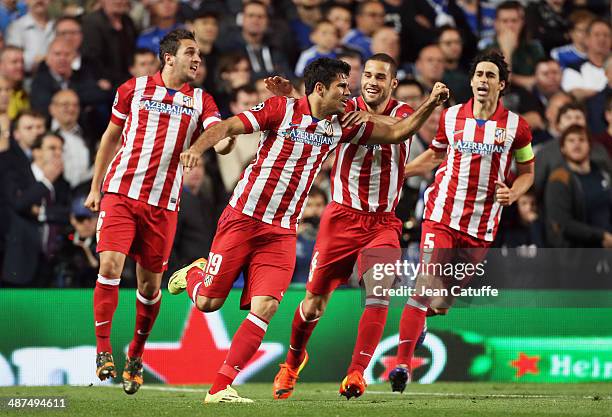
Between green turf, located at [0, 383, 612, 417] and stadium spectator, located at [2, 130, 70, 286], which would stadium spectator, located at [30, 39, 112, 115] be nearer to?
stadium spectator, located at [2, 130, 70, 286]

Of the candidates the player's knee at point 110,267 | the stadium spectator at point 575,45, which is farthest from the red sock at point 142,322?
the stadium spectator at point 575,45

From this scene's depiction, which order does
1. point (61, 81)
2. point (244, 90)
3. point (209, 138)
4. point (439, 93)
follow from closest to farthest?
point (209, 138)
point (439, 93)
point (244, 90)
point (61, 81)

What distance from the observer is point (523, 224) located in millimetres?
12633

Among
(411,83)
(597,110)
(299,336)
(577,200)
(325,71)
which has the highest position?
(325,71)

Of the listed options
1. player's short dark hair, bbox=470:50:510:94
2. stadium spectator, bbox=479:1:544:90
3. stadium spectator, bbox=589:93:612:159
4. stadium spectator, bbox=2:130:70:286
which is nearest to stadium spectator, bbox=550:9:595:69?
stadium spectator, bbox=479:1:544:90

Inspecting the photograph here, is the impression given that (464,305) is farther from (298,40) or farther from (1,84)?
(1,84)

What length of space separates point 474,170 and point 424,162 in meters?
0.45

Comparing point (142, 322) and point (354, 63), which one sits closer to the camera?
point (142, 322)

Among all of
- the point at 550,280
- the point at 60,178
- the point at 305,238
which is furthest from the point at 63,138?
the point at 550,280

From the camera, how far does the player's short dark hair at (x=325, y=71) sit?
26.5 ft

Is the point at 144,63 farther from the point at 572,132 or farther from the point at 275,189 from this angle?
the point at 275,189

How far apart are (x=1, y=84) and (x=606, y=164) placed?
23.4 ft

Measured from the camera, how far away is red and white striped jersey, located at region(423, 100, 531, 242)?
952cm

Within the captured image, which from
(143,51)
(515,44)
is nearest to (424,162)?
(143,51)
